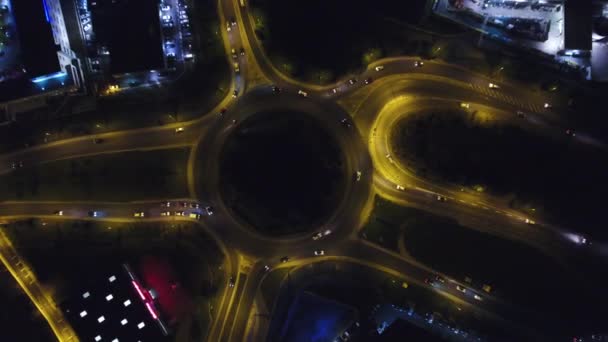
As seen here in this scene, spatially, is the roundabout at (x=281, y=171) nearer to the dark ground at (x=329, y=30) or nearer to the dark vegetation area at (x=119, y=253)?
the dark vegetation area at (x=119, y=253)

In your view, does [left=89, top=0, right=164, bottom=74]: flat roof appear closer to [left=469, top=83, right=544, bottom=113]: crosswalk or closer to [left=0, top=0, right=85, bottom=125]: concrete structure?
[left=0, top=0, right=85, bottom=125]: concrete structure

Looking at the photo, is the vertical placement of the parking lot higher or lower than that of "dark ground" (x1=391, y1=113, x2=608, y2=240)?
higher

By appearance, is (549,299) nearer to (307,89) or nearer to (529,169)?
(529,169)

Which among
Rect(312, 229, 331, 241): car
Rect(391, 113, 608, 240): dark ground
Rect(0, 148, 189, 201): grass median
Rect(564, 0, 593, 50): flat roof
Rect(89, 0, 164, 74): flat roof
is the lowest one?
Rect(312, 229, 331, 241): car

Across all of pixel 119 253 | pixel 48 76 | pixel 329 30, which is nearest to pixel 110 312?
pixel 119 253

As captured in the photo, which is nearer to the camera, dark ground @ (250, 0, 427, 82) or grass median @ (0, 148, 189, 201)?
grass median @ (0, 148, 189, 201)

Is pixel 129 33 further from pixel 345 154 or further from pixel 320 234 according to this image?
pixel 320 234

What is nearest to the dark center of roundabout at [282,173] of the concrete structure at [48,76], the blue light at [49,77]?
the concrete structure at [48,76]

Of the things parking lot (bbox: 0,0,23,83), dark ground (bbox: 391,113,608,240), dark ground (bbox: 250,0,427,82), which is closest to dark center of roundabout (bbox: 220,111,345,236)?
dark ground (bbox: 250,0,427,82)
